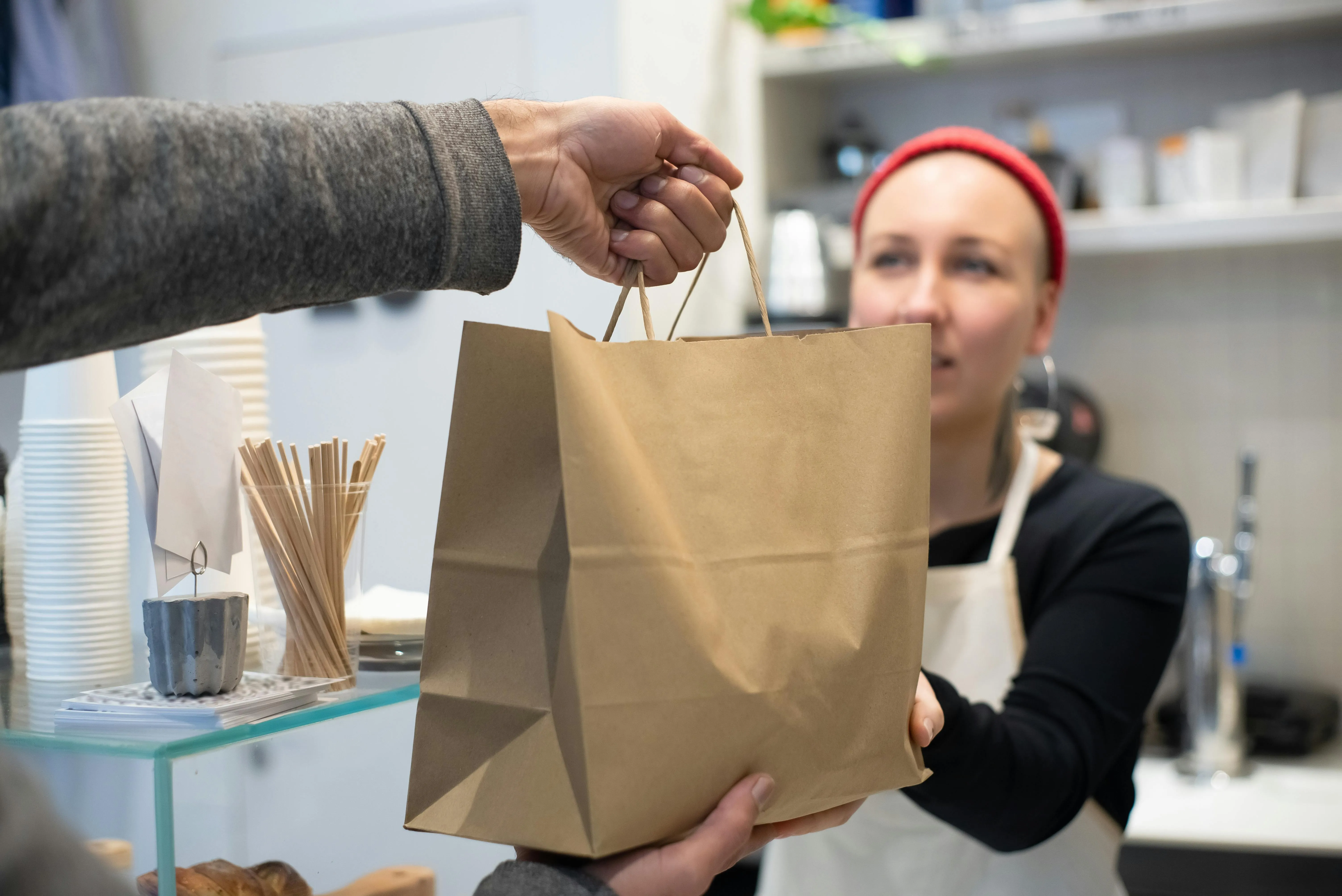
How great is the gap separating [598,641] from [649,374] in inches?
5.6

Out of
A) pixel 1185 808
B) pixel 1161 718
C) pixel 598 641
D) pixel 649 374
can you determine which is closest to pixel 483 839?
pixel 598 641

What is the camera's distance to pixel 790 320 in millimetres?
2131

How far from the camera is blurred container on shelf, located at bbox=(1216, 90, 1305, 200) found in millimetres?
1922

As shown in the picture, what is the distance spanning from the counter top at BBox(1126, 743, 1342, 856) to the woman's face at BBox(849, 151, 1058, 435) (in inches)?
26.2

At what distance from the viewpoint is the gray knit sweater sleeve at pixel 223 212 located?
0.46 m

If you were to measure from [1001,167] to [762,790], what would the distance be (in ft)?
3.04

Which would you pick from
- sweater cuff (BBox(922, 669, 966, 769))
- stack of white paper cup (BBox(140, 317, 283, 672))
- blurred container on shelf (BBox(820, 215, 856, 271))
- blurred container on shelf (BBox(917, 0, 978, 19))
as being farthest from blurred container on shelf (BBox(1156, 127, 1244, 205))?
stack of white paper cup (BBox(140, 317, 283, 672))

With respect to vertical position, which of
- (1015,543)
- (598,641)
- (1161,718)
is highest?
(598,641)

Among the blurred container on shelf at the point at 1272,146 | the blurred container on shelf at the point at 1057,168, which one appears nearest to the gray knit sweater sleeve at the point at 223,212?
the blurred container on shelf at the point at 1057,168

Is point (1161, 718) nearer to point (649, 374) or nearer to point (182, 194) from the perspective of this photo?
point (649, 374)

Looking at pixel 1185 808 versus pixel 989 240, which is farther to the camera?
pixel 1185 808

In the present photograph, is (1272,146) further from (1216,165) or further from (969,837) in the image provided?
(969,837)

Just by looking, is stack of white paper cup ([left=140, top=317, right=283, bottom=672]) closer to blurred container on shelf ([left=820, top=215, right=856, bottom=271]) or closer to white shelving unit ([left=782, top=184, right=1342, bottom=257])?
blurred container on shelf ([left=820, top=215, right=856, bottom=271])

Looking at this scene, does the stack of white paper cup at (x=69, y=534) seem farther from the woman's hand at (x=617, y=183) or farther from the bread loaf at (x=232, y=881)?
the woman's hand at (x=617, y=183)
